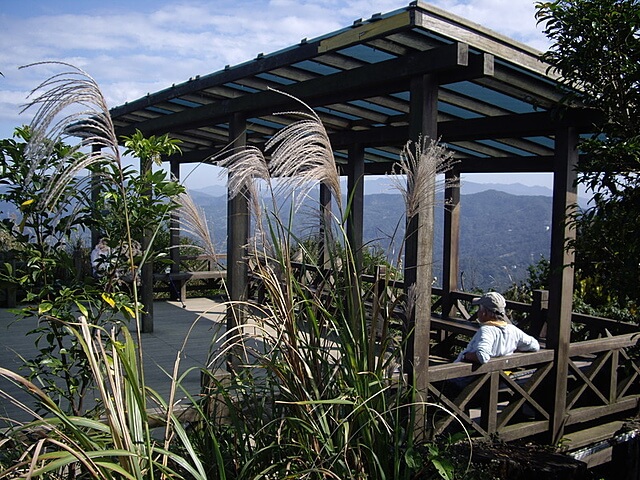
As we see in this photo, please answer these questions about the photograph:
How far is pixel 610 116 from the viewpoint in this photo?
2.94 metres

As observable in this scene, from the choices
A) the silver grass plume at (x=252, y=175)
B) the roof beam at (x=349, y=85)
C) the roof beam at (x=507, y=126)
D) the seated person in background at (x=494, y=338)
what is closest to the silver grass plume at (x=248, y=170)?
the silver grass plume at (x=252, y=175)

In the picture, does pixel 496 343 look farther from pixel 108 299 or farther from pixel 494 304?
pixel 108 299

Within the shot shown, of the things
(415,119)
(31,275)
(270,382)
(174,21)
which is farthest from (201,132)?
(270,382)

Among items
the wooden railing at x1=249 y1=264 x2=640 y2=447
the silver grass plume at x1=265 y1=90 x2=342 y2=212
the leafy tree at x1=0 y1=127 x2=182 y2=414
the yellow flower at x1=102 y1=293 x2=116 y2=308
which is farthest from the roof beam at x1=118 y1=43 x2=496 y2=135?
the yellow flower at x1=102 y1=293 x2=116 y2=308

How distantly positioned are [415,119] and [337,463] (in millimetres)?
2094

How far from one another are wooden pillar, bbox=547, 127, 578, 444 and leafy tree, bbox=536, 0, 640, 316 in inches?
47.6

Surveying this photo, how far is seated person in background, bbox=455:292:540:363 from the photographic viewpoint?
13.4 feet

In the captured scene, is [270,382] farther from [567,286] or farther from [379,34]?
[567,286]

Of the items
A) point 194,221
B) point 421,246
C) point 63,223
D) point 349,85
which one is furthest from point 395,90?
point 63,223

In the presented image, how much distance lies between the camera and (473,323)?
6.19m

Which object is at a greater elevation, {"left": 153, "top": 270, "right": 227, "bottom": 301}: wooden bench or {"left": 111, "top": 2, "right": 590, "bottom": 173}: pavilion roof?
{"left": 111, "top": 2, "right": 590, "bottom": 173}: pavilion roof

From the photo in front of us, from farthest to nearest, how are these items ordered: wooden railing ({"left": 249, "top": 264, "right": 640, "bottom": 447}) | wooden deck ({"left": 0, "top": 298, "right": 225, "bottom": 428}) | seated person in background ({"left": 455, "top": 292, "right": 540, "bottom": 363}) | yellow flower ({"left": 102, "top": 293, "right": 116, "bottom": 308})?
wooden deck ({"left": 0, "top": 298, "right": 225, "bottom": 428})
seated person in background ({"left": 455, "top": 292, "right": 540, "bottom": 363})
wooden railing ({"left": 249, "top": 264, "right": 640, "bottom": 447})
yellow flower ({"left": 102, "top": 293, "right": 116, "bottom": 308})

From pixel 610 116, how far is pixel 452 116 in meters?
2.82

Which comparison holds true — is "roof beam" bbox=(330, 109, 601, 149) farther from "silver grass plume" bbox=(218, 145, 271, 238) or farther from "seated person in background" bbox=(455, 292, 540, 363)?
"silver grass plume" bbox=(218, 145, 271, 238)
